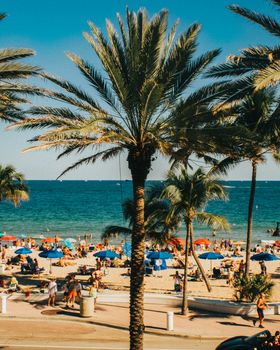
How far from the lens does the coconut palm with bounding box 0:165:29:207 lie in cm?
2975

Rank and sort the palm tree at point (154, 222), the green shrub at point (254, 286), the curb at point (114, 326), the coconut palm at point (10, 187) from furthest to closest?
1. the coconut palm at point (10, 187)
2. the palm tree at point (154, 222)
3. the green shrub at point (254, 286)
4. the curb at point (114, 326)

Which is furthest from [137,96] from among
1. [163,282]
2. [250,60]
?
[163,282]

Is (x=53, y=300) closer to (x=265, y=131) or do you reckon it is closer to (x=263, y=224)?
(x=265, y=131)

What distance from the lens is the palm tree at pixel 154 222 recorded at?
64.6 ft

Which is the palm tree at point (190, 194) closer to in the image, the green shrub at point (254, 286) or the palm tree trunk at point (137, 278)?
the green shrub at point (254, 286)

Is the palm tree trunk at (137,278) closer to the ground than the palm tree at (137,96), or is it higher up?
closer to the ground

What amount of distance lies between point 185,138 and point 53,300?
11.7 m

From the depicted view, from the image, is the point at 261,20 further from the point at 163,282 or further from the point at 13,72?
the point at 163,282

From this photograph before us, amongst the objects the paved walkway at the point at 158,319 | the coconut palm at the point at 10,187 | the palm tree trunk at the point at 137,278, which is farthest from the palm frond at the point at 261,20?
the coconut palm at the point at 10,187

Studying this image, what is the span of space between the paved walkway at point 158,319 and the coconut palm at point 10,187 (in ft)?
39.0

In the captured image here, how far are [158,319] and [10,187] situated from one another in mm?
17052

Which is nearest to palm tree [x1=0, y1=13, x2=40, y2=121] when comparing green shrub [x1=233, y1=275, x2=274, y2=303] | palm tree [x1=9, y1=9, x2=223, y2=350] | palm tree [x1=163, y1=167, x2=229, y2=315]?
palm tree [x1=9, y1=9, x2=223, y2=350]

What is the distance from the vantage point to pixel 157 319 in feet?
57.1

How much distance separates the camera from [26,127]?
37.4ft
